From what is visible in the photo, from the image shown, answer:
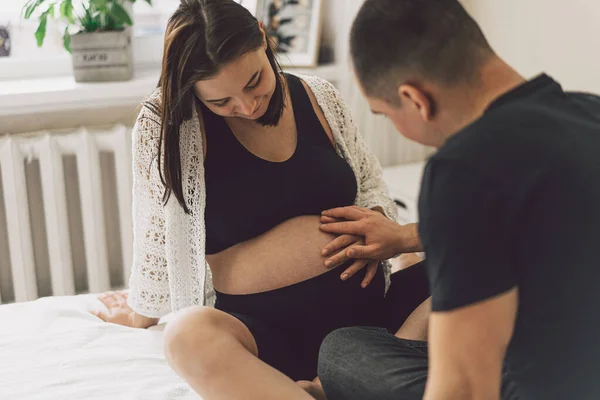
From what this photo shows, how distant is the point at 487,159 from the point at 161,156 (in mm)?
816

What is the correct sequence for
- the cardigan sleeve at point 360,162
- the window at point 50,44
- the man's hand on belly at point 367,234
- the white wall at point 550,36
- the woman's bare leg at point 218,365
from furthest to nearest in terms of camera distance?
the window at point 50,44 → the white wall at point 550,36 → the cardigan sleeve at point 360,162 → the man's hand on belly at point 367,234 → the woman's bare leg at point 218,365

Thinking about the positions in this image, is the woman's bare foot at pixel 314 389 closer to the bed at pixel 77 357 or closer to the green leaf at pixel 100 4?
the bed at pixel 77 357

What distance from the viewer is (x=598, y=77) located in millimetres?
1933

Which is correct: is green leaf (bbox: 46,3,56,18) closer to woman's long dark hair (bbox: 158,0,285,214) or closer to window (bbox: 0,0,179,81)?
window (bbox: 0,0,179,81)

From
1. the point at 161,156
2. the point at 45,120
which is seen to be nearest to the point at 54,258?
the point at 45,120

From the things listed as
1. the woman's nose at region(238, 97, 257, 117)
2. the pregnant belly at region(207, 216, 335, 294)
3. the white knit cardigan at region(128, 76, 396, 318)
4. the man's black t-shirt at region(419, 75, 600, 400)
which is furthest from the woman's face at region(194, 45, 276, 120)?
Result: the man's black t-shirt at region(419, 75, 600, 400)

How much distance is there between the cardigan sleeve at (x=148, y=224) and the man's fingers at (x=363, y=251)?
0.38 meters

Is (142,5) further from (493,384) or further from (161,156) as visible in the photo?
(493,384)

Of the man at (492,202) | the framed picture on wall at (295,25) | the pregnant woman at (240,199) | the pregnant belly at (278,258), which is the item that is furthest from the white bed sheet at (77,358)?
the framed picture on wall at (295,25)

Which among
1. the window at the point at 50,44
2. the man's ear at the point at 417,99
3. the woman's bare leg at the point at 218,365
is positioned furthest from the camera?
the window at the point at 50,44

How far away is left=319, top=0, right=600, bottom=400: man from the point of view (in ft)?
2.52

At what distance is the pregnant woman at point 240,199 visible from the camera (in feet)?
4.30

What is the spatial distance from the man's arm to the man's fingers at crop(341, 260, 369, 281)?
1.82 feet

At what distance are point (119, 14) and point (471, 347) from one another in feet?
5.22
